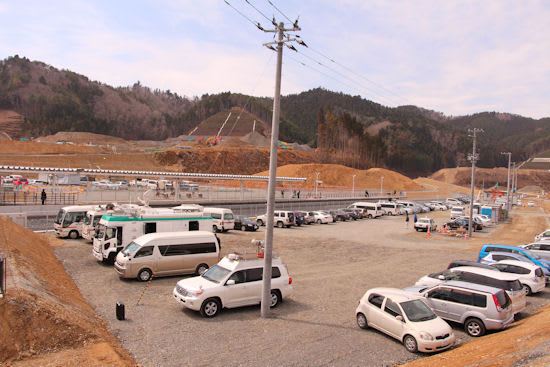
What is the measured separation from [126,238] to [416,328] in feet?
43.9

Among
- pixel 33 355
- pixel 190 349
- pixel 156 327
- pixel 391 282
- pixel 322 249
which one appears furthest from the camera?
pixel 322 249

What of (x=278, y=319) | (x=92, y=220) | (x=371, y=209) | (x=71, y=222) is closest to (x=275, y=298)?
(x=278, y=319)

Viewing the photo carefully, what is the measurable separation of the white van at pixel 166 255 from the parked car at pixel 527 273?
1249cm

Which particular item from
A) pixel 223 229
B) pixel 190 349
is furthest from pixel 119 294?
pixel 223 229

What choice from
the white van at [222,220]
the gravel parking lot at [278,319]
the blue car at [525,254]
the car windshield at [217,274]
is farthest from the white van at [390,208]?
the car windshield at [217,274]

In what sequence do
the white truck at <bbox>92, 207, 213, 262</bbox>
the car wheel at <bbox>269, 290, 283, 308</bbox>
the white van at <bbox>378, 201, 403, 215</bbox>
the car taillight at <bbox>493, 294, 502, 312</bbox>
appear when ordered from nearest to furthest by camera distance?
the car taillight at <bbox>493, 294, 502, 312</bbox>, the car wheel at <bbox>269, 290, 283, 308</bbox>, the white truck at <bbox>92, 207, 213, 262</bbox>, the white van at <bbox>378, 201, 403, 215</bbox>

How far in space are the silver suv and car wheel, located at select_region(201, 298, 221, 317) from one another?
6562 millimetres

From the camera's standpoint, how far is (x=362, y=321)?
11.3 metres

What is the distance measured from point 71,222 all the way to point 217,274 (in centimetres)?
1622

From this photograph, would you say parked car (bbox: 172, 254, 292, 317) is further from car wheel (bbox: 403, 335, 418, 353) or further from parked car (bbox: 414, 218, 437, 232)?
parked car (bbox: 414, 218, 437, 232)

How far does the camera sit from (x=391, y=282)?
→ 16.8 m

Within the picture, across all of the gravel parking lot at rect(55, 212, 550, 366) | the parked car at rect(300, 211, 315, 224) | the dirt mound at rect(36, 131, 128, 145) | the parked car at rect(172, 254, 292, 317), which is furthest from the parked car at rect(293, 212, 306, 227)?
the dirt mound at rect(36, 131, 128, 145)

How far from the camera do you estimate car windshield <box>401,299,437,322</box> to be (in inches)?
400

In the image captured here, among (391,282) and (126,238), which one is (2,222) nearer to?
(126,238)
